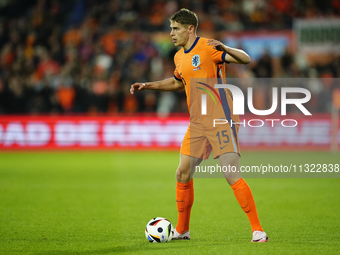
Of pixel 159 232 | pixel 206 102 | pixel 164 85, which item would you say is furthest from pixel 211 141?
pixel 159 232

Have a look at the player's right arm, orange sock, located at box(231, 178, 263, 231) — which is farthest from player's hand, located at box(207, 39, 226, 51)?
orange sock, located at box(231, 178, 263, 231)

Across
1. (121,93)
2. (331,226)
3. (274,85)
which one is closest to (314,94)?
(274,85)

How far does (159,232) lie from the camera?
5.13 m

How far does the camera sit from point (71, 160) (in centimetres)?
1331

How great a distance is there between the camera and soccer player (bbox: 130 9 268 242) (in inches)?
193

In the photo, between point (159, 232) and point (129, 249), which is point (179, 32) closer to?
point (159, 232)

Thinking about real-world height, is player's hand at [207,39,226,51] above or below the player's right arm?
above

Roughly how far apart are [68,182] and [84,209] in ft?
9.17

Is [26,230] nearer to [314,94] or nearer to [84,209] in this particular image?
[84,209]

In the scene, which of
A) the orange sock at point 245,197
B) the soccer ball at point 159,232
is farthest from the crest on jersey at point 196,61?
the soccer ball at point 159,232

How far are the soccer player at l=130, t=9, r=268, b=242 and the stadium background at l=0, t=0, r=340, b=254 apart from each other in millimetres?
436

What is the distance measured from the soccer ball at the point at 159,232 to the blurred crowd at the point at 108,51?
1000cm

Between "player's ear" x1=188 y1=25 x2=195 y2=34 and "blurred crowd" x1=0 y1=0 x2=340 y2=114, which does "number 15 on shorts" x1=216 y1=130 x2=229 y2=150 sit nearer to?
"player's ear" x1=188 y1=25 x2=195 y2=34

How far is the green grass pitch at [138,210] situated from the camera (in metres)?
4.93
